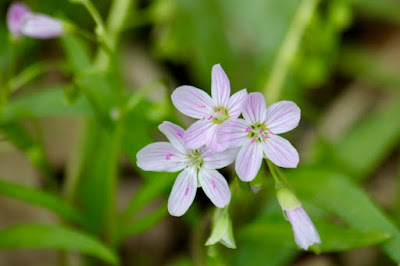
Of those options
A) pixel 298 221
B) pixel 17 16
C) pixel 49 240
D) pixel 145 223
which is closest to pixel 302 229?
pixel 298 221

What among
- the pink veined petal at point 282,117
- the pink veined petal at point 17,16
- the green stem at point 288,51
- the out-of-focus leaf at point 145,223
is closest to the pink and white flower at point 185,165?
the pink veined petal at point 282,117

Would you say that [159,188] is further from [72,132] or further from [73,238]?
[72,132]

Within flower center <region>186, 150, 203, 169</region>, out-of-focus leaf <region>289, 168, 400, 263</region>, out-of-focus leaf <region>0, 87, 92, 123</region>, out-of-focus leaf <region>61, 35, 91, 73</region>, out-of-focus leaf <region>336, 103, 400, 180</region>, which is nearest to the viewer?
flower center <region>186, 150, 203, 169</region>

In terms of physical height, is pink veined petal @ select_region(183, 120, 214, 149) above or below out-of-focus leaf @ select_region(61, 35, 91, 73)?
below

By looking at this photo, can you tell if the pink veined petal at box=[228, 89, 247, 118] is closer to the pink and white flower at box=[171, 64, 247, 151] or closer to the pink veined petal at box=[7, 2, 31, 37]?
the pink and white flower at box=[171, 64, 247, 151]

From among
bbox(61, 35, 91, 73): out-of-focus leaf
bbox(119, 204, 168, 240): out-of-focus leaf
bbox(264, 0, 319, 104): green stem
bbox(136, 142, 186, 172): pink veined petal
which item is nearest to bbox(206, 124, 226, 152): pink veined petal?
bbox(136, 142, 186, 172): pink veined petal

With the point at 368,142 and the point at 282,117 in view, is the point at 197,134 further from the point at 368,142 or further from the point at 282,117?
the point at 368,142

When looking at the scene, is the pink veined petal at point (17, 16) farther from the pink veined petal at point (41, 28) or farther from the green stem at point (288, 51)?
the green stem at point (288, 51)
